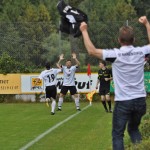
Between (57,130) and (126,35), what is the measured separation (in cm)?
784

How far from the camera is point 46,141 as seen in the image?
12328mm

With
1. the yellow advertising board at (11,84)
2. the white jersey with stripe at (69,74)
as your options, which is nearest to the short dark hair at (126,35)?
the white jersey with stripe at (69,74)

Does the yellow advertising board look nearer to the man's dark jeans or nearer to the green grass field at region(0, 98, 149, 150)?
the green grass field at region(0, 98, 149, 150)

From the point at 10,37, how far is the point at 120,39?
2337cm

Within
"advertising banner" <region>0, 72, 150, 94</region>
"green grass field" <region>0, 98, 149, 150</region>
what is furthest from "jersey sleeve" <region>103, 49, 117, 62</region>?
"advertising banner" <region>0, 72, 150, 94</region>

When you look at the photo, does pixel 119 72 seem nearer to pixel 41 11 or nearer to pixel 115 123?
pixel 115 123

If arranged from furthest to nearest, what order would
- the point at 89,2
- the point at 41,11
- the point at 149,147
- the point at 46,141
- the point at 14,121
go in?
the point at 89,2 < the point at 41,11 < the point at 14,121 < the point at 46,141 < the point at 149,147

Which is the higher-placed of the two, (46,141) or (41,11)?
(41,11)

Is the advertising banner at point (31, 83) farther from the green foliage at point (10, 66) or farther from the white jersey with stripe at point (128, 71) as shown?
the white jersey with stripe at point (128, 71)

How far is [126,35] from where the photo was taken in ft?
22.8

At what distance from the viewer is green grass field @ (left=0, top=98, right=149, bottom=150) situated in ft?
38.7

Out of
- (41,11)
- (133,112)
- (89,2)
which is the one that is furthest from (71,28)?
(89,2)

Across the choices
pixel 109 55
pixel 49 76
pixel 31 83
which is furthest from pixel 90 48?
pixel 31 83

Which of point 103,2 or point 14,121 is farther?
point 103,2
